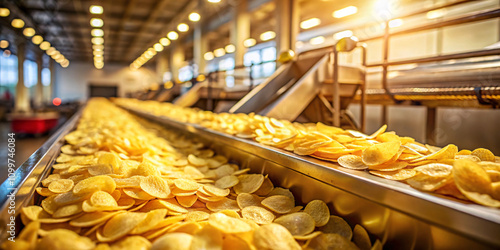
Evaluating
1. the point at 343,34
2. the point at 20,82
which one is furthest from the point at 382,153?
the point at 20,82

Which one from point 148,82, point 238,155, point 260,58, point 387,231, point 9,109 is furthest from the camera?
point 148,82

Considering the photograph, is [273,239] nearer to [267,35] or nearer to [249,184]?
[249,184]

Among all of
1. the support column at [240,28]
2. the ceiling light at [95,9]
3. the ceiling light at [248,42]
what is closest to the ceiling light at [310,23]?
the ceiling light at [248,42]

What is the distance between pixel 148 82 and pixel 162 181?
86.9 feet

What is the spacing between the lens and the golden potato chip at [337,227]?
97 cm

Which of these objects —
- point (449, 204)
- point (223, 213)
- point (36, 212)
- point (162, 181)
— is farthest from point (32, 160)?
point (449, 204)

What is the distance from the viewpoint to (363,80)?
3371mm

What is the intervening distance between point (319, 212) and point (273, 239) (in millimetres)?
303

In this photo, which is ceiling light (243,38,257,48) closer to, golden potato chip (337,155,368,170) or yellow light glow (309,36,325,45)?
yellow light glow (309,36,325,45)

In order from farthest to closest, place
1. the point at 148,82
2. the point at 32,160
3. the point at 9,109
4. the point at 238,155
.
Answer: the point at 148,82 < the point at 9,109 < the point at 238,155 < the point at 32,160

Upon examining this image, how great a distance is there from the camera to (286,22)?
27.0 ft

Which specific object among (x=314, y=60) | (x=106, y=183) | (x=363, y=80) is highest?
(x=314, y=60)

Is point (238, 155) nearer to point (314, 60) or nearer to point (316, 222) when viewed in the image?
point (316, 222)

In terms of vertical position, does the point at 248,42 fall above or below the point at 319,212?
above
